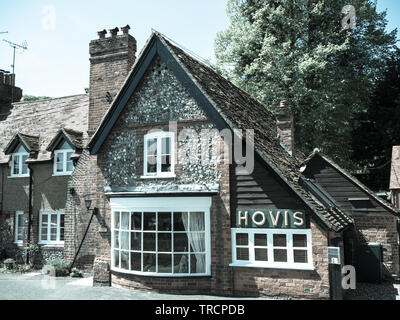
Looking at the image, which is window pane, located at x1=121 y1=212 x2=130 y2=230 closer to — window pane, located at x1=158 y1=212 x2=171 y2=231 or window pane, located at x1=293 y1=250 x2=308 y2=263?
window pane, located at x1=158 y1=212 x2=171 y2=231

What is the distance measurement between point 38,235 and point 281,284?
1281cm

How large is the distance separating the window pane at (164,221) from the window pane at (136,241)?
864 millimetres

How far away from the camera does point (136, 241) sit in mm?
12109

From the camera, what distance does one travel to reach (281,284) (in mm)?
10750

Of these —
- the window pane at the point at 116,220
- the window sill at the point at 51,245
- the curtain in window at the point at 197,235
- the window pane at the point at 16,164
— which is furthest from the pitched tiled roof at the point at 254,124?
the window pane at the point at 16,164

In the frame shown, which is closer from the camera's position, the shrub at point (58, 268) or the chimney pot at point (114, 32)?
the shrub at point (58, 268)

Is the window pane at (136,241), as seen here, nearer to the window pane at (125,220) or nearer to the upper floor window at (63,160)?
the window pane at (125,220)

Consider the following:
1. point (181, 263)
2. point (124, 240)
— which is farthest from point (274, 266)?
point (124, 240)

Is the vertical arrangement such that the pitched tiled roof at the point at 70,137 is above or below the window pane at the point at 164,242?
above

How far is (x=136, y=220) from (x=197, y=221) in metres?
2.19

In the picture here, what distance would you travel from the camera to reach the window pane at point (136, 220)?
479 inches

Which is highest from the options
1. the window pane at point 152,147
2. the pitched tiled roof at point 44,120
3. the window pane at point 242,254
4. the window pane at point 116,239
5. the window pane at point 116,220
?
the pitched tiled roof at point 44,120

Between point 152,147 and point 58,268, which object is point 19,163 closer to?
point 58,268

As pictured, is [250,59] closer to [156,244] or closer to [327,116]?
[327,116]
